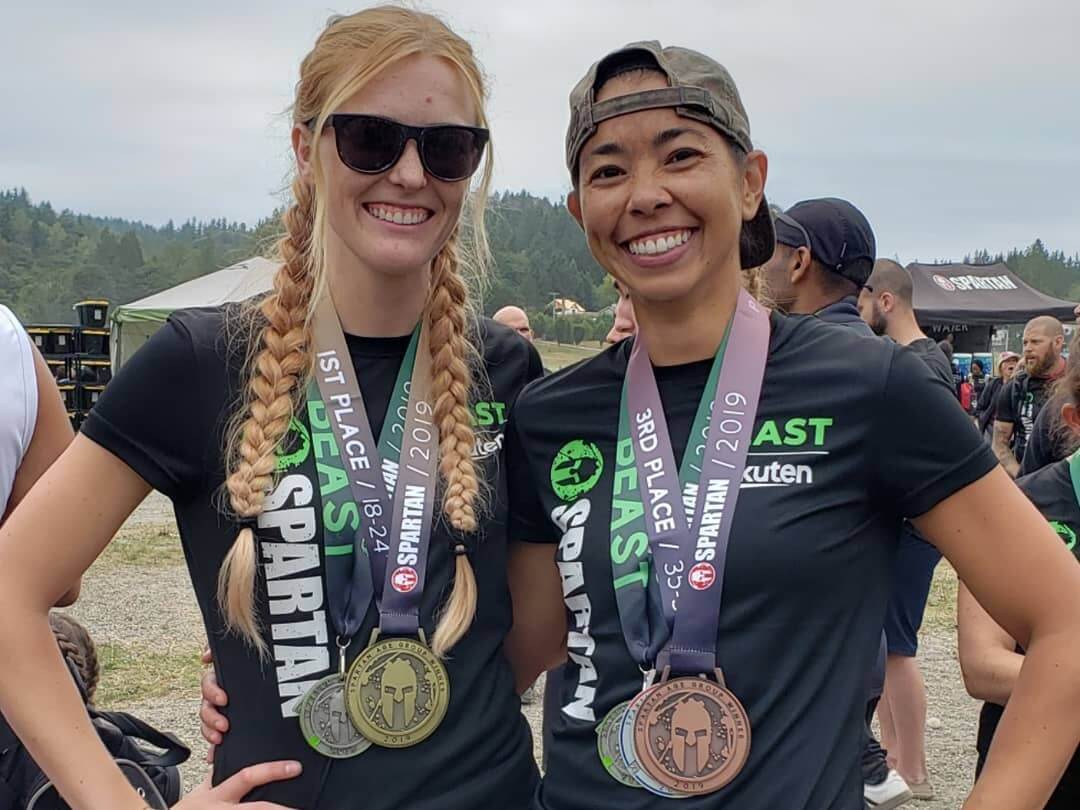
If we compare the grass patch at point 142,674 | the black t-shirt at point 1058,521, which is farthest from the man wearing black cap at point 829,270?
the grass patch at point 142,674

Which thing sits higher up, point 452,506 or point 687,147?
point 687,147

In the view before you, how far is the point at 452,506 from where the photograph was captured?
→ 5.88 feet

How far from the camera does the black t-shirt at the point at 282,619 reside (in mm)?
1678

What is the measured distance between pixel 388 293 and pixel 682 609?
771mm

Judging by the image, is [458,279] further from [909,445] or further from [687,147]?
[909,445]

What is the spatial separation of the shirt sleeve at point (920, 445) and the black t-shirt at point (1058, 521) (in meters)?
0.67

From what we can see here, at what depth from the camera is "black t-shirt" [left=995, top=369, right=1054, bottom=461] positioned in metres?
8.21

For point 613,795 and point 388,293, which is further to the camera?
point 388,293

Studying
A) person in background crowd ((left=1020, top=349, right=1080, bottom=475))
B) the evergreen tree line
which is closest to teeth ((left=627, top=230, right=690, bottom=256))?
person in background crowd ((left=1020, top=349, right=1080, bottom=475))

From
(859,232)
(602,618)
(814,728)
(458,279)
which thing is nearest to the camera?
(814,728)

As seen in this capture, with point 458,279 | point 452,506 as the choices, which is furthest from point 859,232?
point 452,506

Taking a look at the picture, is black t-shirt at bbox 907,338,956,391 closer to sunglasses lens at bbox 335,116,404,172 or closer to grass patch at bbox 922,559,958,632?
grass patch at bbox 922,559,958,632

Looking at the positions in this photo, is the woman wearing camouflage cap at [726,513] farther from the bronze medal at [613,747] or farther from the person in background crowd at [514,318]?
the person in background crowd at [514,318]

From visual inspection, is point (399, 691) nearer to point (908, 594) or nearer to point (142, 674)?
point (908, 594)
